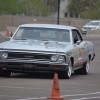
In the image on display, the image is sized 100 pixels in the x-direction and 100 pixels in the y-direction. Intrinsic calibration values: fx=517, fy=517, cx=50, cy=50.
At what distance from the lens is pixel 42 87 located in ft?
39.4

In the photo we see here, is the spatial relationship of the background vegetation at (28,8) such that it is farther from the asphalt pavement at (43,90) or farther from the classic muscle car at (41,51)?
the asphalt pavement at (43,90)

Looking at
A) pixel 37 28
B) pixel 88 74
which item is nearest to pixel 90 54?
pixel 88 74

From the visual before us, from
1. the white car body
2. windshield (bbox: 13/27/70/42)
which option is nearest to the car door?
windshield (bbox: 13/27/70/42)

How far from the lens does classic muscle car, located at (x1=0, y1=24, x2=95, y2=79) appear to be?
14.0 m

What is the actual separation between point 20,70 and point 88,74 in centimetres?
386

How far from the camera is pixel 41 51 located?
13992 millimetres

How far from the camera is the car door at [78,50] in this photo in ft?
50.7

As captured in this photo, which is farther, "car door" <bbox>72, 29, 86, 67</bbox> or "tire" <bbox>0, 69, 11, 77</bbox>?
"car door" <bbox>72, 29, 86, 67</bbox>

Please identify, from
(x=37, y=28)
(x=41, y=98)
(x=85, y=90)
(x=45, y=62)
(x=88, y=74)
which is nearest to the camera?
(x=41, y=98)

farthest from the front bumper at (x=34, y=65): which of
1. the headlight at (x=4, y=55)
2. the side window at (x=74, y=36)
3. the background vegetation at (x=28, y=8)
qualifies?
the background vegetation at (x=28, y=8)

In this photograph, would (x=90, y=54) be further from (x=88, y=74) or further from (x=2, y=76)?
(x=2, y=76)

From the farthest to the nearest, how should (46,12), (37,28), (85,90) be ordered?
(46,12) < (37,28) < (85,90)

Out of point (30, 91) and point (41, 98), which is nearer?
point (41, 98)

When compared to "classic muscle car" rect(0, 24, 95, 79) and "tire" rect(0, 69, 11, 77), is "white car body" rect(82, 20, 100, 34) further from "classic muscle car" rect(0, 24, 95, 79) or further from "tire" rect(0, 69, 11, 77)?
"tire" rect(0, 69, 11, 77)
